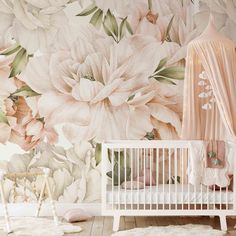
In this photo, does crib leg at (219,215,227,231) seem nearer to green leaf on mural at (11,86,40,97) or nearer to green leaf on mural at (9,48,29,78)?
green leaf on mural at (11,86,40,97)

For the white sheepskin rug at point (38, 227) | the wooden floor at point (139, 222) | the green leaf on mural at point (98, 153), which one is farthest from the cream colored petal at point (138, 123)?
the white sheepskin rug at point (38, 227)

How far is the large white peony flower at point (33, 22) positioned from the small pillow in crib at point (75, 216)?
5.66ft

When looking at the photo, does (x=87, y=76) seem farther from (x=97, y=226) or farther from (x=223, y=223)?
(x=223, y=223)

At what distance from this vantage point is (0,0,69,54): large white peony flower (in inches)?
220

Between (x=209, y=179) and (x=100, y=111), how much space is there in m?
1.42

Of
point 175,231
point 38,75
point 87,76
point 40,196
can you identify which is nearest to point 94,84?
point 87,76

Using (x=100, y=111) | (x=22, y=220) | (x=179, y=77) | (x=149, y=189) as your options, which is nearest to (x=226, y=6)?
(x=179, y=77)

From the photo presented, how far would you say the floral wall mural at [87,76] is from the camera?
18.4ft

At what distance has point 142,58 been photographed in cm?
567

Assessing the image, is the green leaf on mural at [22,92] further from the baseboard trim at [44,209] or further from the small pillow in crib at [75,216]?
the small pillow in crib at [75,216]

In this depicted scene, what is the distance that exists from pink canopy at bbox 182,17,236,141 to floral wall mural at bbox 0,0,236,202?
1.28 ft

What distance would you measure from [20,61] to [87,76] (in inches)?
28.5

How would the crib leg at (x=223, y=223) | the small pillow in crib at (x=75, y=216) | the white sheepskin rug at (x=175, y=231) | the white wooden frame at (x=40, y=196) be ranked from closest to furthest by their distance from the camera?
the white sheepskin rug at (x=175, y=231)
the white wooden frame at (x=40, y=196)
the crib leg at (x=223, y=223)
the small pillow in crib at (x=75, y=216)

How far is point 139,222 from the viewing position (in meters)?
5.30
